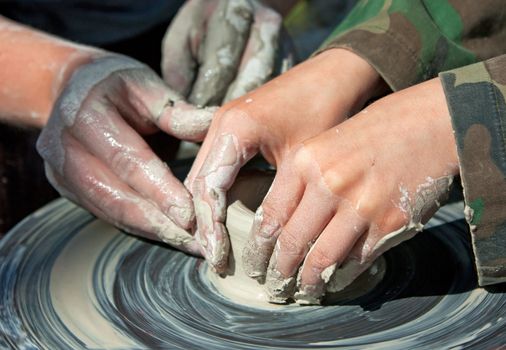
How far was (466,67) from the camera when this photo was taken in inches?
44.6

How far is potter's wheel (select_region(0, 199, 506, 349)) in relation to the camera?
112 cm

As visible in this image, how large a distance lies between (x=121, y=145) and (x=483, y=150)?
674mm

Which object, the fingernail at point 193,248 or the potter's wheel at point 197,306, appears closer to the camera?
the potter's wheel at point 197,306

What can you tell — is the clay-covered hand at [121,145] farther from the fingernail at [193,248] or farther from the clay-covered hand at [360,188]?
the clay-covered hand at [360,188]

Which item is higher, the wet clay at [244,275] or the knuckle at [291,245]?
the knuckle at [291,245]

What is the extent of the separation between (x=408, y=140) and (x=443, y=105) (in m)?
0.08

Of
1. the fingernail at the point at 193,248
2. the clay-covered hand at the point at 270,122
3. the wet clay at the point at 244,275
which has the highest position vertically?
the clay-covered hand at the point at 270,122

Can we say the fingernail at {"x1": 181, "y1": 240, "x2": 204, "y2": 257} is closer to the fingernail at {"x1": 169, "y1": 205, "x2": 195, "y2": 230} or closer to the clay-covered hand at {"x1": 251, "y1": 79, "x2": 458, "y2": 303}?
the fingernail at {"x1": 169, "y1": 205, "x2": 195, "y2": 230}

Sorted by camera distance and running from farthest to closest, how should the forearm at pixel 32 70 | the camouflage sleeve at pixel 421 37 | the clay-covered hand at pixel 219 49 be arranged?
the clay-covered hand at pixel 219 49, the forearm at pixel 32 70, the camouflage sleeve at pixel 421 37

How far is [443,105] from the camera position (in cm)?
111

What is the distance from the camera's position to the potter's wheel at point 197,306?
44.2 inches

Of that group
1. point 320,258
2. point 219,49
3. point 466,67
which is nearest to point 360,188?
point 320,258

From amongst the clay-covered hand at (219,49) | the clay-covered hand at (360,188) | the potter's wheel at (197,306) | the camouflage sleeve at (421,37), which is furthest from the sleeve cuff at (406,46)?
the clay-covered hand at (219,49)

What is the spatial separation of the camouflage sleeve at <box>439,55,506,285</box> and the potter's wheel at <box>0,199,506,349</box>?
0.14 metres
